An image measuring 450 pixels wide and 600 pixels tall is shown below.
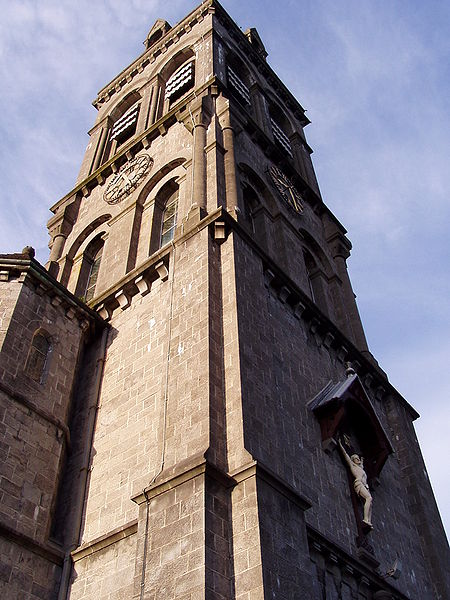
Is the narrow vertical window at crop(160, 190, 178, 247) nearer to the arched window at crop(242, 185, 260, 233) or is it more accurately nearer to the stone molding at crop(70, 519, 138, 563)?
the arched window at crop(242, 185, 260, 233)

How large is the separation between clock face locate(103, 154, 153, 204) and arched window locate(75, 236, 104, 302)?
69.1 inches

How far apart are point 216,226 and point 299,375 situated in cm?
414

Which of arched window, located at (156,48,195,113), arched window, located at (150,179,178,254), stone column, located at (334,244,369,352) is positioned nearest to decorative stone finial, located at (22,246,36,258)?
arched window, located at (150,179,178,254)

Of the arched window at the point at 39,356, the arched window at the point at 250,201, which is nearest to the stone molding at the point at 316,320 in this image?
the arched window at the point at 39,356

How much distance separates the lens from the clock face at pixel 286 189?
26000 millimetres

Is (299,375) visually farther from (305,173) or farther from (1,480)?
(305,173)

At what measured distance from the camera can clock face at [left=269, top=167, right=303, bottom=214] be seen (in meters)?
26.0

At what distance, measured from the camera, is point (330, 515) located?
14.5 m

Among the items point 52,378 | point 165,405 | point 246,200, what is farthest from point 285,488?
point 246,200

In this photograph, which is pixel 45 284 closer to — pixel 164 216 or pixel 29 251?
pixel 29 251

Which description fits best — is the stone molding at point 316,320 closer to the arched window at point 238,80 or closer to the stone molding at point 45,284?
the stone molding at point 45,284

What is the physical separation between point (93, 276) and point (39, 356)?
7407 millimetres

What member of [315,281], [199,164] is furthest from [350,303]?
[199,164]

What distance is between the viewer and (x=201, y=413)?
1288 cm
